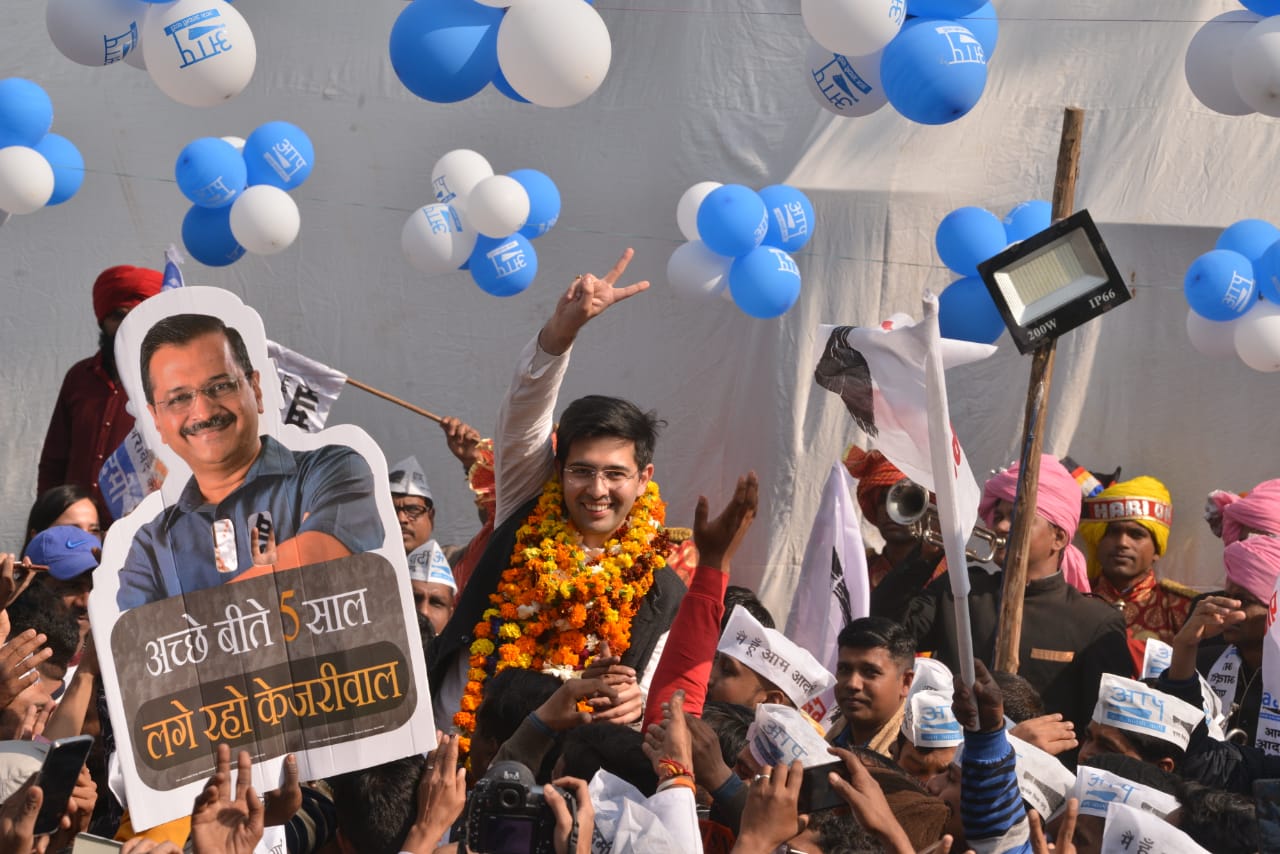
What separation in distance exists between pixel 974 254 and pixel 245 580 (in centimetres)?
386

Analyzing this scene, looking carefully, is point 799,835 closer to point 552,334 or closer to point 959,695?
point 959,695

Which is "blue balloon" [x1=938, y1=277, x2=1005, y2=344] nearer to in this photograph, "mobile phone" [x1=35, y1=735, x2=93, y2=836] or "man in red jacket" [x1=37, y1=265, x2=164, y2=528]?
"man in red jacket" [x1=37, y1=265, x2=164, y2=528]

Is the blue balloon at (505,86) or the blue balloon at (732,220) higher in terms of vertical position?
the blue balloon at (505,86)

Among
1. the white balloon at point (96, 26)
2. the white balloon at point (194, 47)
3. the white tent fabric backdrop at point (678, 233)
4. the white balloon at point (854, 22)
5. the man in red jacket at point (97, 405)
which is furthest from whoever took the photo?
the white tent fabric backdrop at point (678, 233)

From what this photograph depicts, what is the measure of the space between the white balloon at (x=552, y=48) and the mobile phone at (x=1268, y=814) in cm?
319

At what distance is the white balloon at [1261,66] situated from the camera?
17.2ft

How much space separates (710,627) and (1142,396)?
4.44 meters

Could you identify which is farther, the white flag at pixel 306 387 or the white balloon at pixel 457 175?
Result: the white balloon at pixel 457 175

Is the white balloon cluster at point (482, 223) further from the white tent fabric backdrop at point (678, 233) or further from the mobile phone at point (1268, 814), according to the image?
the mobile phone at point (1268, 814)

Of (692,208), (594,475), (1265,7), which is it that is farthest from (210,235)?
(1265,7)

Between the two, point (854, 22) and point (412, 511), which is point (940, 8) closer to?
point (854, 22)

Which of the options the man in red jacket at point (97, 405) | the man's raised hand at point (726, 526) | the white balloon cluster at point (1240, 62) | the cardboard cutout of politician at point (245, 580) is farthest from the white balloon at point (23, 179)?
the white balloon cluster at point (1240, 62)

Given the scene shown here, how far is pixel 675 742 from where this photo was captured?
301 cm

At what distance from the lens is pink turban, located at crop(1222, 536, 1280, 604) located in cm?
508
